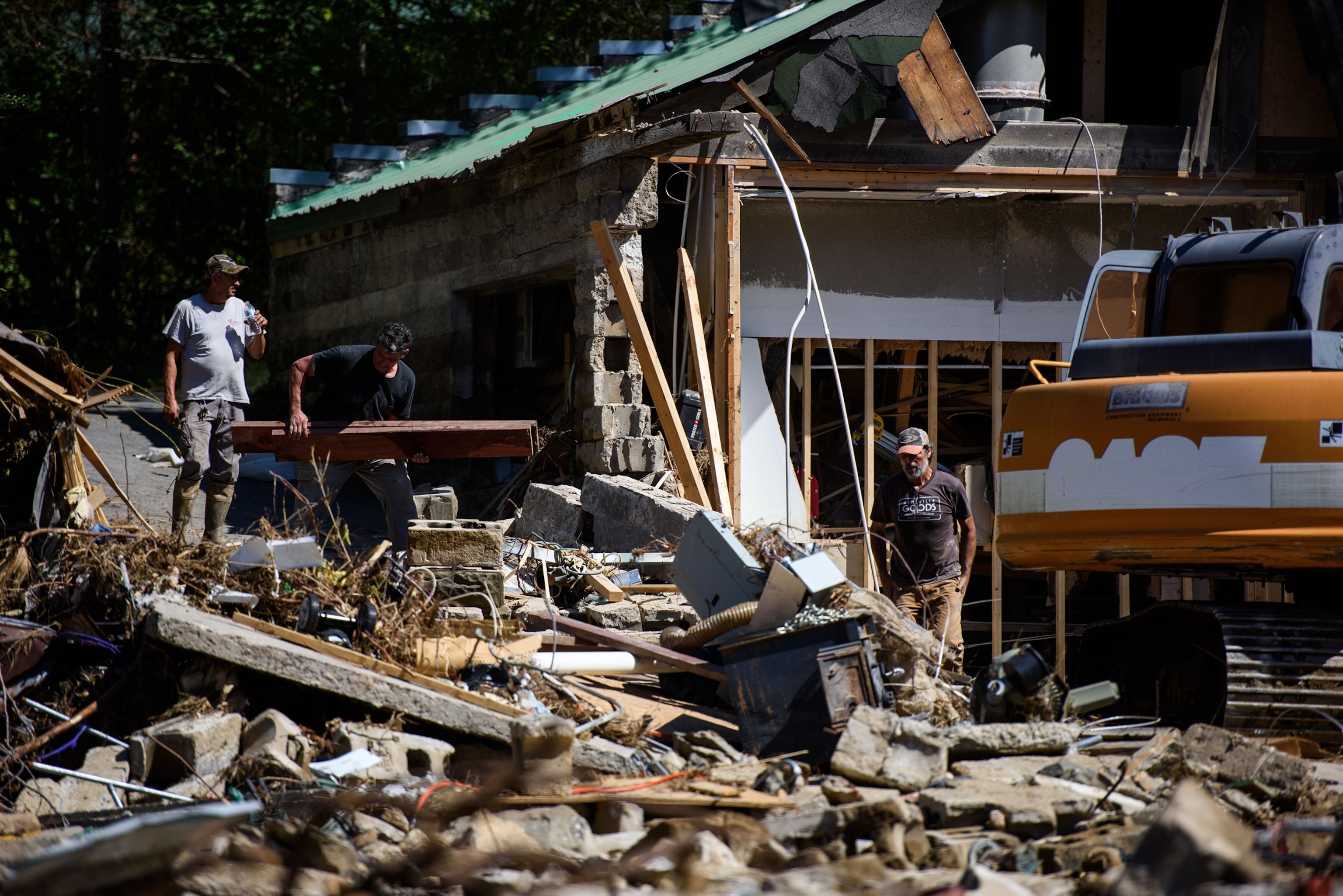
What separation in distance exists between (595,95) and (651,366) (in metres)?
4.08

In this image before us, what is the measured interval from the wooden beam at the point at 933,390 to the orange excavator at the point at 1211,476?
371cm

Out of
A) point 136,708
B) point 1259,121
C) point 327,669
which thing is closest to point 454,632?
point 327,669

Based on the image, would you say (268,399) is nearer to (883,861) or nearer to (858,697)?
(858,697)

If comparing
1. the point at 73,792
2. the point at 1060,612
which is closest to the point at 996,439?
the point at 1060,612

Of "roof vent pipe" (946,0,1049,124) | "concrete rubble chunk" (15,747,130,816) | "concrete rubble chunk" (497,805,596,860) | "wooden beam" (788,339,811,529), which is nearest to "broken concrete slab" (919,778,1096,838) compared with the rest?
"concrete rubble chunk" (497,805,596,860)

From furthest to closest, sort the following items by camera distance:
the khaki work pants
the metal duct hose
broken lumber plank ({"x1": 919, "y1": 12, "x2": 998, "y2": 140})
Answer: broken lumber plank ({"x1": 919, "y1": 12, "x2": 998, "y2": 140})
the khaki work pants
the metal duct hose

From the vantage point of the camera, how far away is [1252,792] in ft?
18.8

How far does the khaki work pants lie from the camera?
29.3 feet

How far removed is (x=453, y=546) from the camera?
729cm

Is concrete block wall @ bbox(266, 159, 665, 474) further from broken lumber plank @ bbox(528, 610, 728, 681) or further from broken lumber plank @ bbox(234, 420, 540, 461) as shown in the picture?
broken lumber plank @ bbox(528, 610, 728, 681)

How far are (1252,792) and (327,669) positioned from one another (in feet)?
13.6

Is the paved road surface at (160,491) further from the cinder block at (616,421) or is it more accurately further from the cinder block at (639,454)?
the cinder block at (639,454)

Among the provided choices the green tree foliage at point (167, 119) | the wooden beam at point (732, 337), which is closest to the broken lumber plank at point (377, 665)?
the wooden beam at point (732, 337)

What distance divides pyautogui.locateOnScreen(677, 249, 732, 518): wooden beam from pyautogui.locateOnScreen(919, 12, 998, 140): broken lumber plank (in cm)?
259
